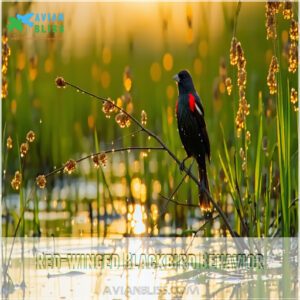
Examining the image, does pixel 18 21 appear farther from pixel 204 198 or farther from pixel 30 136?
pixel 204 198

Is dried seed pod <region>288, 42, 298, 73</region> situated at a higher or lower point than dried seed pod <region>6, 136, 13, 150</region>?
higher

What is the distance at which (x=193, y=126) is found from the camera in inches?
175

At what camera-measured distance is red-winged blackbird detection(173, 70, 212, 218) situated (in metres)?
4.43

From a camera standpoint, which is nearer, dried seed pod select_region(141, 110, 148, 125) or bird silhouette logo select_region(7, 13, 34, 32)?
dried seed pod select_region(141, 110, 148, 125)

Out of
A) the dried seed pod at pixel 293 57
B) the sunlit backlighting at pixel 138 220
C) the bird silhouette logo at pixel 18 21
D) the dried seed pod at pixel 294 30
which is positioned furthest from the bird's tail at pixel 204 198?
the bird silhouette logo at pixel 18 21

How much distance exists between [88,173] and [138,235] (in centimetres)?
46

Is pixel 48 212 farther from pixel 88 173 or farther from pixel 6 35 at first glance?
pixel 6 35

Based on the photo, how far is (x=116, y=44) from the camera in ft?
15.2

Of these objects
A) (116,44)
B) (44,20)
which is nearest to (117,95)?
(116,44)

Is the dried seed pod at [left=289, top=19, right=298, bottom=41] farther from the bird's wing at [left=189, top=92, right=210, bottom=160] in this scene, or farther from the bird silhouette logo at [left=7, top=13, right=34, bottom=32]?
the bird silhouette logo at [left=7, top=13, right=34, bottom=32]

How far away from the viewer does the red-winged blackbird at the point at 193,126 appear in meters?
4.43

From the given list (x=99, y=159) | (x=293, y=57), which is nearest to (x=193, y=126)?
(x=99, y=159)

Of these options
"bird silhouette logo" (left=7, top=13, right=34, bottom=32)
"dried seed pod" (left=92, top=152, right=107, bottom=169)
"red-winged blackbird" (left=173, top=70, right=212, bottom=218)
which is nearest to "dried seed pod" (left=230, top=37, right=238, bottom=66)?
"red-winged blackbird" (left=173, top=70, right=212, bottom=218)

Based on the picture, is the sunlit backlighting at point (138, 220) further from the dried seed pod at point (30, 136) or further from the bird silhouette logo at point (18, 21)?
the bird silhouette logo at point (18, 21)
